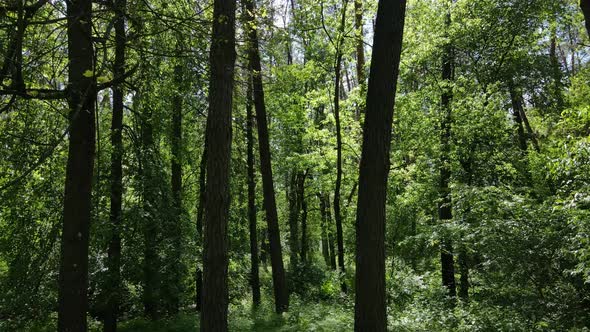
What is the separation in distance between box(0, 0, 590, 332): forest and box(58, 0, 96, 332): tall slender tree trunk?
0.08 ft

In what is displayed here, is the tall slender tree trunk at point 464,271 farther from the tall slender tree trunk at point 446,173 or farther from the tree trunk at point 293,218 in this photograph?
the tree trunk at point 293,218

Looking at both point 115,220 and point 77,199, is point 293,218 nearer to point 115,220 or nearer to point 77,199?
point 115,220

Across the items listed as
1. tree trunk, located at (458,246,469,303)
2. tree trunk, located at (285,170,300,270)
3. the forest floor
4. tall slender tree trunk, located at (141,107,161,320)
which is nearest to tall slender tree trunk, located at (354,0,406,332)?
the forest floor

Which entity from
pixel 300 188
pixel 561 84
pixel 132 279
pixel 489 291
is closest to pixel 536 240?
pixel 489 291

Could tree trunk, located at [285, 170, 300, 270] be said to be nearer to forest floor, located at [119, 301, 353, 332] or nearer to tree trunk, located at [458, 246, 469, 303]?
forest floor, located at [119, 301, 353, 332]

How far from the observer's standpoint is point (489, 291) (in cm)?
945

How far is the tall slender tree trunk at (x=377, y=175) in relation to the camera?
16.5 ft

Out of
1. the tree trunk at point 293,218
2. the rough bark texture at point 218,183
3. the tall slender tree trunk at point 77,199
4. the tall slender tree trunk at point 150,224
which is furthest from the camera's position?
the tree trunk at point 293,218

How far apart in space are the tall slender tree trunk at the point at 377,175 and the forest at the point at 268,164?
0.08 feet

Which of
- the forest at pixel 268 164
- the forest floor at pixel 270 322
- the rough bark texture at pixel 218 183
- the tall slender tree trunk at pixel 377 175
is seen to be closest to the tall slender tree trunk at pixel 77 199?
the forest at pixel 268 164

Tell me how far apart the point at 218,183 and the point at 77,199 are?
72.4 inches

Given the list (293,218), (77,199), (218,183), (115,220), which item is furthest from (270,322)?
(293,218)

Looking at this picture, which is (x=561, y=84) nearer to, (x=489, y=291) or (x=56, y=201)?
(x=489, y=291)

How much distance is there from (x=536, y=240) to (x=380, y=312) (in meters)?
4.38
